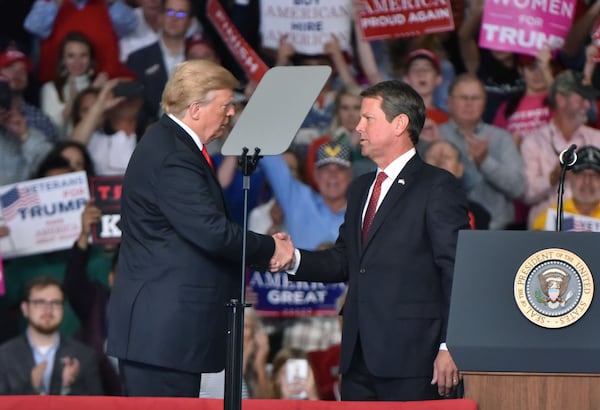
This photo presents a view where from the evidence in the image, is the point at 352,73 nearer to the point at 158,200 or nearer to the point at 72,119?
the point at 72,119

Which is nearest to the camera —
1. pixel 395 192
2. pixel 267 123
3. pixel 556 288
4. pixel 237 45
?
pixel 556 288

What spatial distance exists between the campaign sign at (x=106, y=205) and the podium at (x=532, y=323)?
3.60 metres

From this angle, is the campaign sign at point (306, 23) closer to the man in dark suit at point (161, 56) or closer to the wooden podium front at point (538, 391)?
the man in dark suit at point (161, 56)

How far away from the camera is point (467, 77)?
6.41 meters

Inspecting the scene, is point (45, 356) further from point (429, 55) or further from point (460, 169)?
point (429, 55)

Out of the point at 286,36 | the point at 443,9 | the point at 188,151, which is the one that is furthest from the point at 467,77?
the point at 188,151

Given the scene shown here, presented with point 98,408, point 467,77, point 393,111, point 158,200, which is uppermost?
point 467,77

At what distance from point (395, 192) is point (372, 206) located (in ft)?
0.38

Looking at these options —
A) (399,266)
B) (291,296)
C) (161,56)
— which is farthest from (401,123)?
(161,56)

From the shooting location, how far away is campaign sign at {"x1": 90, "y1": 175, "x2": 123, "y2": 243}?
21.2ft

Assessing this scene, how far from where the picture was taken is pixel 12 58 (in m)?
6.51

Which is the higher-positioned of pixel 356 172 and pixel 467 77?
pixel 467 77

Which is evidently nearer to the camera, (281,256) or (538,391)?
(538,391)

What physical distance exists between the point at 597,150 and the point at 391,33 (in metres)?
1.18
